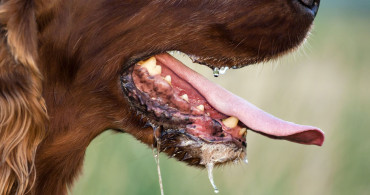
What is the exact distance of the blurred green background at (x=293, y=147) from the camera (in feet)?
11.8

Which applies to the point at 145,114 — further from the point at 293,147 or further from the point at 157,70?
the point at 293,147

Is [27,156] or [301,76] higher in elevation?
[27,156]

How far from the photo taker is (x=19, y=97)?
208 cm

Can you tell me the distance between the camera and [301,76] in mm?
4359

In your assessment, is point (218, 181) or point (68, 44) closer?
point (68, 44)

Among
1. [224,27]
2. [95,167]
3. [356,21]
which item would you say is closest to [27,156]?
[224,27]

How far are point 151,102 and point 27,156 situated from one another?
45 centimetres

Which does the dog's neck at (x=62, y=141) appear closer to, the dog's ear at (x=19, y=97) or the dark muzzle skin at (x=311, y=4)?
the dog's ear at (x=19, y=97)

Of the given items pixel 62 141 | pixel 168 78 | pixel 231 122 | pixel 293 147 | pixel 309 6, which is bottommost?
pixel 293 147

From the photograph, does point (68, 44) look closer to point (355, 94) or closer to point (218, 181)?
point (218, 181)

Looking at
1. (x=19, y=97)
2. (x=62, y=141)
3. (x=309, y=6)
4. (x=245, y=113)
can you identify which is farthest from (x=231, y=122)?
(x=19, y=97)

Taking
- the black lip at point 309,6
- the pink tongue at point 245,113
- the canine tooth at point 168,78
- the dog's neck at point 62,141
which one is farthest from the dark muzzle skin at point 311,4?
the dog's neck at point 62,141

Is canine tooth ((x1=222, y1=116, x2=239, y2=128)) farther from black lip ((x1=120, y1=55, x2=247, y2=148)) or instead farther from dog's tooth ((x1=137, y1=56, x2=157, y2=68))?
dog's tooth ((x1=137, y1=56, x2=157, y2=68))

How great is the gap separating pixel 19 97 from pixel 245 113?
2.54 feet
